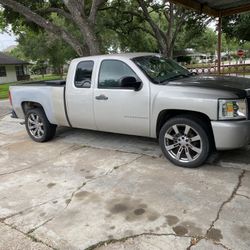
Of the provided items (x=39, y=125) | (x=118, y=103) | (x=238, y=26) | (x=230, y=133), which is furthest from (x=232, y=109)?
(x=238, y=26)

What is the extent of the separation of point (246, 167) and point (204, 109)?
1.15 meters

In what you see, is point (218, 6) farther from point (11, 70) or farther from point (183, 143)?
point (11, 70)

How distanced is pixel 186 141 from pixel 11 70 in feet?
134

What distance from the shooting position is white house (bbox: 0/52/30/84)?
39.9 metres

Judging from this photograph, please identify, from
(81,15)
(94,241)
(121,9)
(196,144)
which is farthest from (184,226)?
(121,9)

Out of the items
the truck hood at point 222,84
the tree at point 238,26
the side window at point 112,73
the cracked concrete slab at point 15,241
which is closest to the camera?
the cracked concrete slab at point 15,241

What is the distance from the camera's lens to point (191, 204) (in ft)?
12.5

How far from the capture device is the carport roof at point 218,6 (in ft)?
26.2

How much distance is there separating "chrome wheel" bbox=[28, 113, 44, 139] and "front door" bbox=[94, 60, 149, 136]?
174cm

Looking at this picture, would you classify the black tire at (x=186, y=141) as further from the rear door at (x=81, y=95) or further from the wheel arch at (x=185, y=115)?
the rear door at (x=81, y=95)

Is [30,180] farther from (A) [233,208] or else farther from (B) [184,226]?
(A) [233,208]

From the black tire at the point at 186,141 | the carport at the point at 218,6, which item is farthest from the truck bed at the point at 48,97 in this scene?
the carport at the point at 218,6

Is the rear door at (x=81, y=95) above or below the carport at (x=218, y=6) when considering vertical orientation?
below

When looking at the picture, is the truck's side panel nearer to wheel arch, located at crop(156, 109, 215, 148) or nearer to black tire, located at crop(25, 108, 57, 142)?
black tire, located at crop(25, 108, 57, 142)
